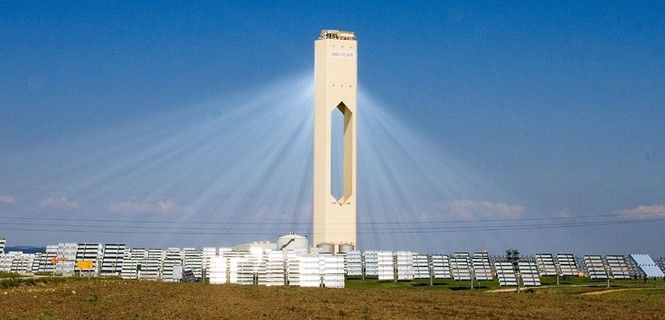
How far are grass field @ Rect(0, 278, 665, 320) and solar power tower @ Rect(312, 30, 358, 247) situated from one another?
50.5 meters

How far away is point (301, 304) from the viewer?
122 ft

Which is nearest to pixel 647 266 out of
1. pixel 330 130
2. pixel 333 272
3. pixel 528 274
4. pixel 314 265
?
pixel 528 274

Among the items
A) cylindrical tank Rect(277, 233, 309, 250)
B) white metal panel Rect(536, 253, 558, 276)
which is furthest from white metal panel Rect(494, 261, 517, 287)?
cylindrical tank Rect(277, 233, 309, 250)

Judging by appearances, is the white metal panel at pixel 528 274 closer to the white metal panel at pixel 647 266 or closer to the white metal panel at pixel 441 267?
the white metal panel at pixel 441 267

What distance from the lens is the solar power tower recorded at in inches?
3922

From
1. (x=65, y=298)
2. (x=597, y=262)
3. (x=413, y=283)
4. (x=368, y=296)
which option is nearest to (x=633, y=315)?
(x=368, y=296)

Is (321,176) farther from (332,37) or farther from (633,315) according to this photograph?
(633,315)

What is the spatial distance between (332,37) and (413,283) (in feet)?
163

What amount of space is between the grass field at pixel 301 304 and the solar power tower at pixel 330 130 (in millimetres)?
50475

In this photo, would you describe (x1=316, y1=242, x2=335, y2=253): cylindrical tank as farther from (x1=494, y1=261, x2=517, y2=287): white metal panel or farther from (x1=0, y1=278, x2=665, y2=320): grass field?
(x1=0, y1=278, x2=665, y2=320): grass field

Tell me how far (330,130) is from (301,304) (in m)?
64.9

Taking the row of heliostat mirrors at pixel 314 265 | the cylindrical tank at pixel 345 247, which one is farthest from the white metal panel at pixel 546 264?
the cylindrical tank at pixel 345 247

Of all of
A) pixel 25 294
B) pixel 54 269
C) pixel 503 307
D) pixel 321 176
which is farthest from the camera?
pixel 321 176

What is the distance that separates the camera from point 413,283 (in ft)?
207
